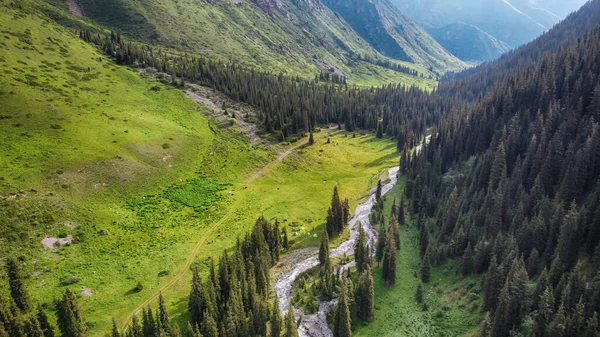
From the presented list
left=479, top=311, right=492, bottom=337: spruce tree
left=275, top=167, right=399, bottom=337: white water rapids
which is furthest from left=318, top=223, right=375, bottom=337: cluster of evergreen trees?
left=479, top=311, right=492, bottom=337: spruce tree

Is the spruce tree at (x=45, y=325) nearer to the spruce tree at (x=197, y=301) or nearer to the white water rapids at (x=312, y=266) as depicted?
the spruce tree at (x=197, y=301)

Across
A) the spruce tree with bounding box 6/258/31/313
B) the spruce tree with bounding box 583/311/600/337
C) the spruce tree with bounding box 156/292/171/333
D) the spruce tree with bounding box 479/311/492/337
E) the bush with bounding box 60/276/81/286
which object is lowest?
the bush with bounding box 60/276/81/286

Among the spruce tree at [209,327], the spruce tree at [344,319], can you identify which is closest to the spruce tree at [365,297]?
the spruce tree at [344,319]

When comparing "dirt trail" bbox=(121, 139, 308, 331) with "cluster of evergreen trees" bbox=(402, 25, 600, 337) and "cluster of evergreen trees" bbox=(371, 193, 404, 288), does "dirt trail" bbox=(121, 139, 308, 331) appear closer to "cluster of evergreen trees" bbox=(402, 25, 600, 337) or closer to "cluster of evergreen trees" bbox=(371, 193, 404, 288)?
"cluster of evergreen trees" bbox=(371, 193, 404, 288)

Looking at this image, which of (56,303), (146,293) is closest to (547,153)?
(146,293)

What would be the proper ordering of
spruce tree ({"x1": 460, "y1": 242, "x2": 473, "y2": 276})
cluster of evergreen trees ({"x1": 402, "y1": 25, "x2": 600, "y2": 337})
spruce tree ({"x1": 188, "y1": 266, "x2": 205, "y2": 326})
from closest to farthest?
1. cluster of evergreen trees ({"x1": 402, "y1": 25, "x2": 600, "y2": 337})
2. spruce tree ({"x1": 188, "y1": 266, "x2": 205, "y2": 326})
3. spruce tree ({"x1": 460, "y1": 242, "x2": 473, "y2": 276})

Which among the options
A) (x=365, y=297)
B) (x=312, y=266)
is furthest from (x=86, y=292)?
(x=365, y=297)
